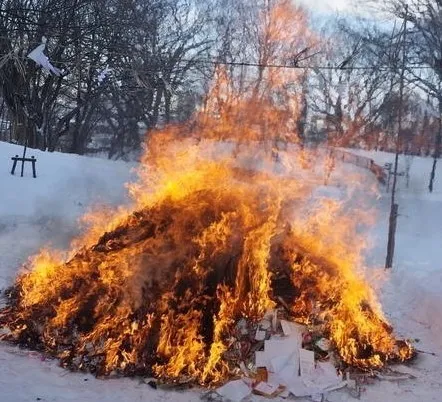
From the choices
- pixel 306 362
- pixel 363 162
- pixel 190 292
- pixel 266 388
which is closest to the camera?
pixel 266 388

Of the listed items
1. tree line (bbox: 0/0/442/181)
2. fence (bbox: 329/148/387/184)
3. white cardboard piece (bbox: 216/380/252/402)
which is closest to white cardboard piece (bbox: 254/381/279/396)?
white cardboard piece (bbox: 216/380/252/402)

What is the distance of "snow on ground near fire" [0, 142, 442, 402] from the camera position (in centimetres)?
521

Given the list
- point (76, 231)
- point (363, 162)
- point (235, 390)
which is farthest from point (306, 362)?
point (363, 162)

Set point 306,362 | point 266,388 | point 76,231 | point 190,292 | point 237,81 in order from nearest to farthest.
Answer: point 266,388
point 306,362
point 190,292
point 76,231
point 237,81

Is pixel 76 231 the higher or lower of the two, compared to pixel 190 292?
lower

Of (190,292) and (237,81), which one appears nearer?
(190,292)

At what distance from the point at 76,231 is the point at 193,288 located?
6.26 meters

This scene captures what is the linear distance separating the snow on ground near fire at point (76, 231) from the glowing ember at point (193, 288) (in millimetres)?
363

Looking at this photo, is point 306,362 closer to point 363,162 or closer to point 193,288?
point 193,288

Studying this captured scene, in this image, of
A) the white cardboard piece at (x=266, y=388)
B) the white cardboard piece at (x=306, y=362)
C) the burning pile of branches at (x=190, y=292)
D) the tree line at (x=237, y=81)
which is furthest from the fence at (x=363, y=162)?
the white cardboard piece at (x=266, y=388)

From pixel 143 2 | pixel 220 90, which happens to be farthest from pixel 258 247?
pixel 143 2

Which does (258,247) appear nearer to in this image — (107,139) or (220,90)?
(220,90)

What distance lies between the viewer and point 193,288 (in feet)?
21.3

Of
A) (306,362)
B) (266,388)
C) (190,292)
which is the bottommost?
(266,388)
